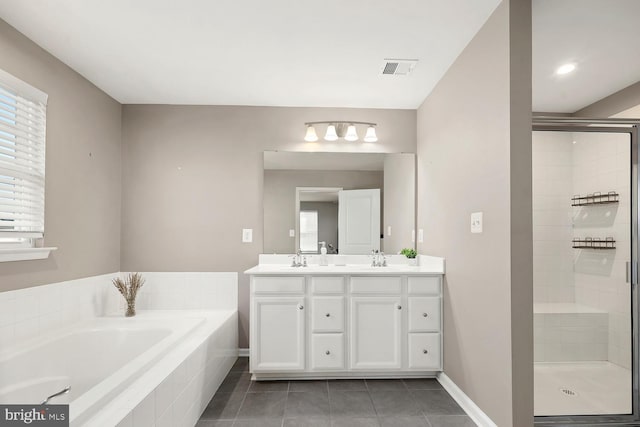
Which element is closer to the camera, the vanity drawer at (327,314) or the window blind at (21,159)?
the window blind at (21,159)

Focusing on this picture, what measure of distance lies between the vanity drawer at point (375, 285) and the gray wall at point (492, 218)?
0.38m

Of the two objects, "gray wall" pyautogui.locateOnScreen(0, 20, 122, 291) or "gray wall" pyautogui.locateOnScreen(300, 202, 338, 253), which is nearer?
"gray wall" pyautogui.locateOnScreen(0, 20, 122, 291)

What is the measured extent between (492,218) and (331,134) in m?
1.77

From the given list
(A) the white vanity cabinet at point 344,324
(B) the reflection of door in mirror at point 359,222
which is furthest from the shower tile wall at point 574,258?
(B) the reflection of door in mirror at point 359,222

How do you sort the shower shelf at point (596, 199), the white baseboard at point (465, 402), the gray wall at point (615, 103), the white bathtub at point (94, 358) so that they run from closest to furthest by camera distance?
the white bathtub at point (94, 358)
the white baseboard at point (465, 402)
the shower shelf at point (596, 199)
the gray wall at point (615, 103)

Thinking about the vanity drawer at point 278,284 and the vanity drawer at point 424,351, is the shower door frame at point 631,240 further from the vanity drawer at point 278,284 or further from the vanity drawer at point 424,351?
the vanity drawer at point 278,284

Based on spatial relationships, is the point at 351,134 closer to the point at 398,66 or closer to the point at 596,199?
the point at 398,66

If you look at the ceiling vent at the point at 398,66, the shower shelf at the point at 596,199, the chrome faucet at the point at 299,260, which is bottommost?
the chrome faucet at the point at 299,260

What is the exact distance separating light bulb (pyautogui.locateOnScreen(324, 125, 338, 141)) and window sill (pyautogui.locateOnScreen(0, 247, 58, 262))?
7.55 ft

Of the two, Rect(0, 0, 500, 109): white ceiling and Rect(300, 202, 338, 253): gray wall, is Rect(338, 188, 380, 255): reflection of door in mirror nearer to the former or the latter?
Rect(300, 202, 338, 253): gray wall

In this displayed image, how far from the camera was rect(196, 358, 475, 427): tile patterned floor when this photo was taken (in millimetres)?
2127

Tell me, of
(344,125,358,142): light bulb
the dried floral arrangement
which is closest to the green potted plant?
(344,125,358,142): light bulb

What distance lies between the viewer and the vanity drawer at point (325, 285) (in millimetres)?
2703

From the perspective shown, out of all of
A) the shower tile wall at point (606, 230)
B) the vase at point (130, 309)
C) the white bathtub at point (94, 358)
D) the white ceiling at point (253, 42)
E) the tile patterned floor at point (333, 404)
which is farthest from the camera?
the vase at point (130, 309)
